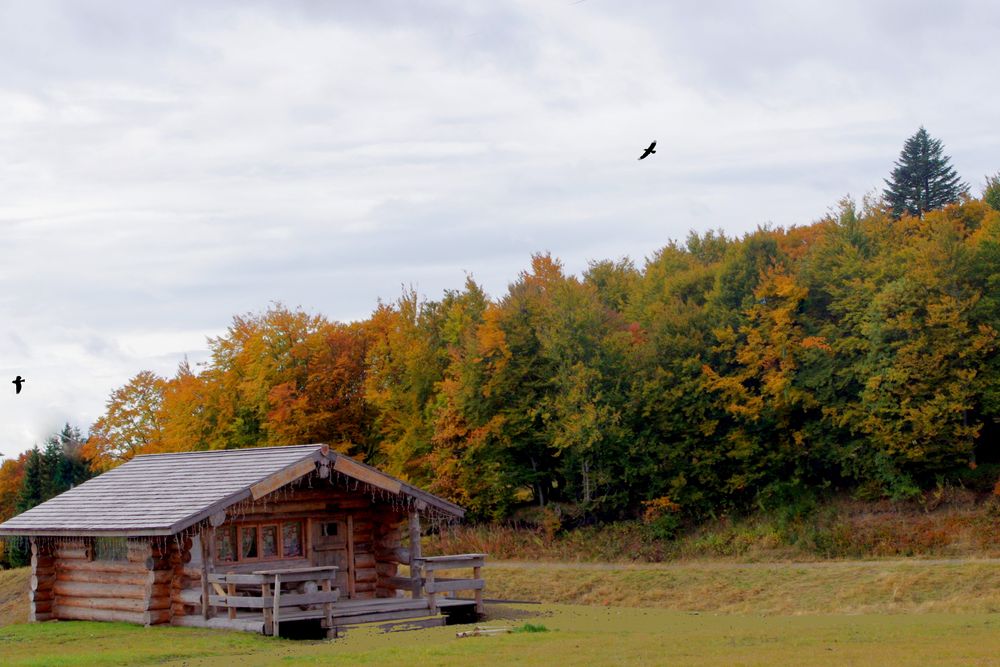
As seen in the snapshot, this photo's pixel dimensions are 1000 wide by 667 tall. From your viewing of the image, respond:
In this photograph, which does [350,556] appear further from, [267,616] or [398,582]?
[267,616]

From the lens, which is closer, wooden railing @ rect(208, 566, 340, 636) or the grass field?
the grass field

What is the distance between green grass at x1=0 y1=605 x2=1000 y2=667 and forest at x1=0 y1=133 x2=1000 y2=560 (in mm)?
18813

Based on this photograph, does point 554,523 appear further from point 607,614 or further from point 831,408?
→ point 607,614

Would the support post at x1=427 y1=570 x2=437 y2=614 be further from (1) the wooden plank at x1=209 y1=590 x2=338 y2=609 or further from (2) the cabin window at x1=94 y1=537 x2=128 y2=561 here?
(2) the cabin window at x1=94 y1=537 x2=128 y2=561

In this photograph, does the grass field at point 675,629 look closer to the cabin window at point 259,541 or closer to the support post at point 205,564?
the support post at point 205,564

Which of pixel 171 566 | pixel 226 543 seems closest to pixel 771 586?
pixel 226 543

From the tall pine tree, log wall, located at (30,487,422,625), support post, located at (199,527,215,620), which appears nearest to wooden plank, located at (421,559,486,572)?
log wall, located at (30,487,422,625)

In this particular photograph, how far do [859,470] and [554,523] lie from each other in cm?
1269

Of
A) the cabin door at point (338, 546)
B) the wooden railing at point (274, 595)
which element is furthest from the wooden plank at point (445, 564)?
the wooden railing at point (274, 595)

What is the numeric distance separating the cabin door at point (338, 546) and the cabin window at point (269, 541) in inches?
Result: 50.9

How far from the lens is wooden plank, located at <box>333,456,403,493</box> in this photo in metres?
28.6

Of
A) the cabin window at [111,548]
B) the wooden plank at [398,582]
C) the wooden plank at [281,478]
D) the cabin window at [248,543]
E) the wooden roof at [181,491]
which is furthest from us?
the wooden plank at [398,582]

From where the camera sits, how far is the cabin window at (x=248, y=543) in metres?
29.1

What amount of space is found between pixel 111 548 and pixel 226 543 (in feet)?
11.4
